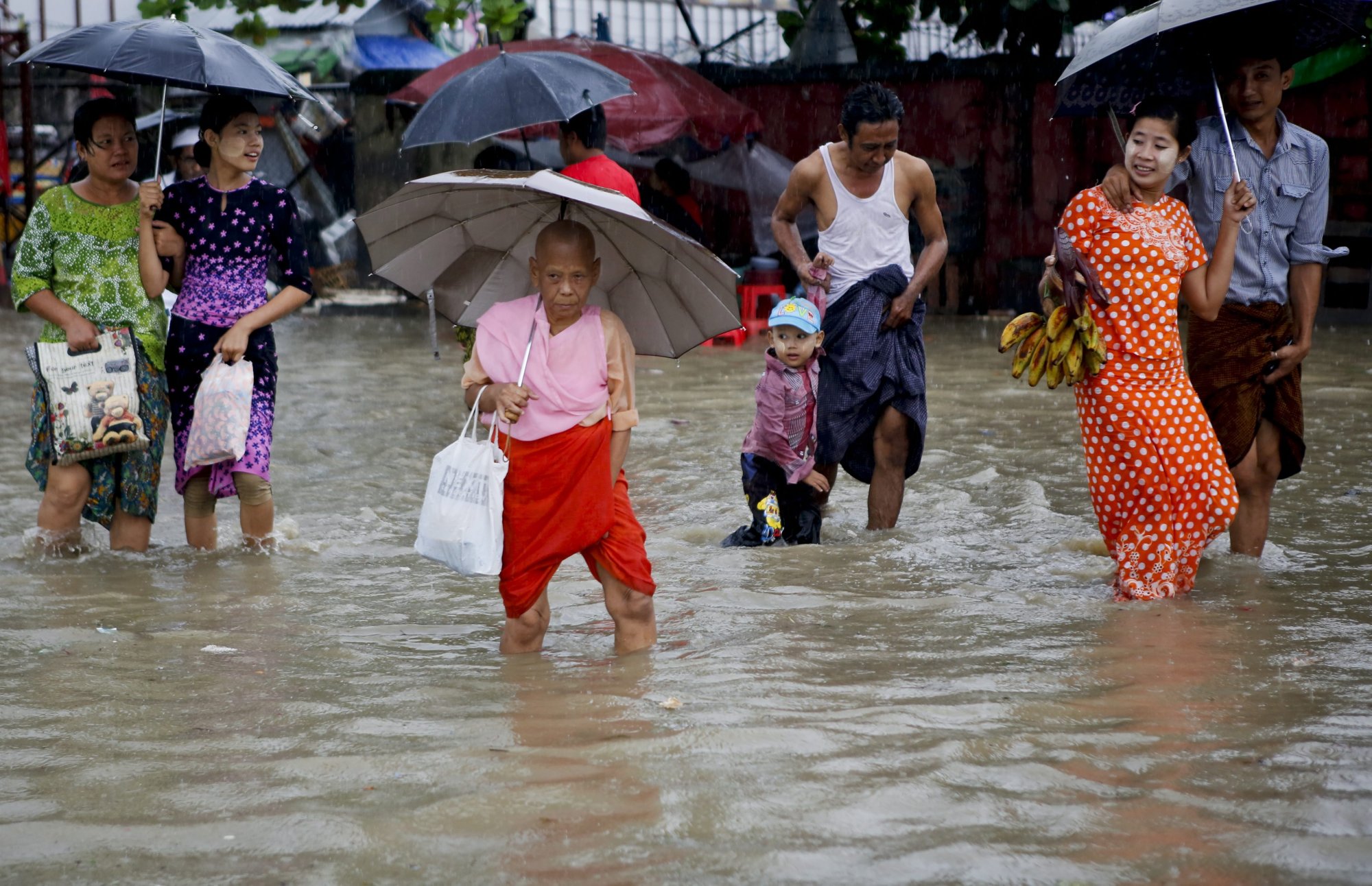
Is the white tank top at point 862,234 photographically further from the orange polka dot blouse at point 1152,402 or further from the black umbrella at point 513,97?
the black umbrella at point 513,97

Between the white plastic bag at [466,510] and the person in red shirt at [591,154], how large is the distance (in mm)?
2304

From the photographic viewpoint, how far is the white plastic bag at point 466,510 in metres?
3.79

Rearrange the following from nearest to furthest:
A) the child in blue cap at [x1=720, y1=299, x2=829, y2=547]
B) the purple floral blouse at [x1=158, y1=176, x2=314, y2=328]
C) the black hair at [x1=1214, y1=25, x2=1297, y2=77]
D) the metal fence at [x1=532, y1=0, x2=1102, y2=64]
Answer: the black hair at [x1=1214, y1=25, x2=1297, y2=77]
the purple floral blouse at [x1=158, y1=176, x2=314, y2=328]
the child in blue cap at [x1=720, y1=299, x2=829, y2=547]
the metal fence at [x1=532, y1=0, x2=1102, y2=64]

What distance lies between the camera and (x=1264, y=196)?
5.08 m

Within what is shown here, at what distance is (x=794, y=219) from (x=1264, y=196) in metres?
1.76

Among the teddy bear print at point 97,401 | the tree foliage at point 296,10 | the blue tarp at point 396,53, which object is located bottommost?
the teddy bear print at point 97,401

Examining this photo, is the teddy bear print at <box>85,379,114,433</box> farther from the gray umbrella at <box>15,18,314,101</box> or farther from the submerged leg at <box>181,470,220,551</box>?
the gray umbrella at <box>15,18,314,101</box>

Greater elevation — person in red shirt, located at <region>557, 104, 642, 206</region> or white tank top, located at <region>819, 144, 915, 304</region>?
Result: person in red shirt, located at <region>557, 104, 642, 206</region>

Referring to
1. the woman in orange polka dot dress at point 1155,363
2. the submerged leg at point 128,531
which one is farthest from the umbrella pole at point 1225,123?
→ the submerged leg at point 128,531

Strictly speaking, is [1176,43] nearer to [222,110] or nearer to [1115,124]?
[1115,124]

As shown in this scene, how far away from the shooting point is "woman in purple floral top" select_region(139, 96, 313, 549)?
17.7ft

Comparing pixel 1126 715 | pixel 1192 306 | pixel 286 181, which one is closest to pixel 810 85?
pixel 286 181

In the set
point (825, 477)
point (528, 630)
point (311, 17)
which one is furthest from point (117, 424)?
point (311, 17)

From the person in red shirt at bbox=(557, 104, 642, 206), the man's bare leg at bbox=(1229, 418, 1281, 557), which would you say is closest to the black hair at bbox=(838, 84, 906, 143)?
the person in red shirt at bbox=(557, 104, 642, 206)
